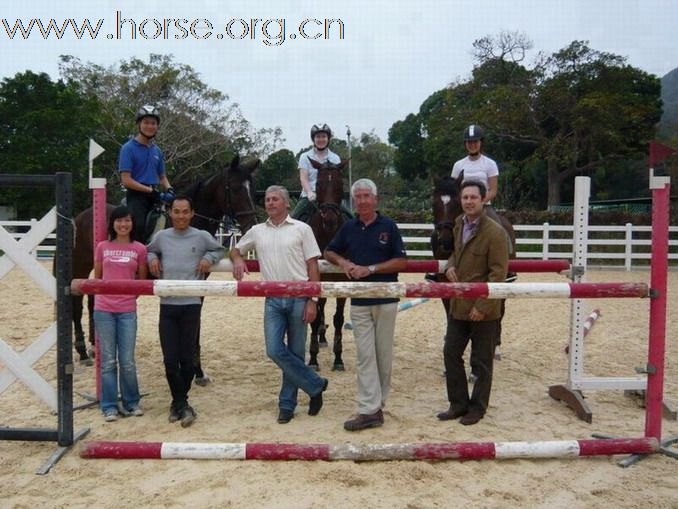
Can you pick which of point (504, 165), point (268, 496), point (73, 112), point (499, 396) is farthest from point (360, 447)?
point (504, 165)

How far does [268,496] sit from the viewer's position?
3.16m

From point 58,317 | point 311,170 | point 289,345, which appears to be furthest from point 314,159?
point 58,317

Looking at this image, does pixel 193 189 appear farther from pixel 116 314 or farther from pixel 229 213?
pixel 116 314

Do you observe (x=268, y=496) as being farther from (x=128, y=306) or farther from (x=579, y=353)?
(x=579, y=353)

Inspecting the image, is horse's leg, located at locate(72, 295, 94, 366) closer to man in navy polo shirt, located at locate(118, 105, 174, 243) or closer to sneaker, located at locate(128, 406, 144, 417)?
man in navy polo shirt, located at locate(118, 105, 174, 243)

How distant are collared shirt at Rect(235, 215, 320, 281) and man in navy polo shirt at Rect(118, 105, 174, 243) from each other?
5.64ft

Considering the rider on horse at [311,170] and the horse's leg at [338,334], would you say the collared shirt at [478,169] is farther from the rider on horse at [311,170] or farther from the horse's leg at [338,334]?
the horse's leg at [338,334]

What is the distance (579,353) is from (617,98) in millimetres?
27418

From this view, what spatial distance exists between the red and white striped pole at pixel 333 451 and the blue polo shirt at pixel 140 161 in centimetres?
287

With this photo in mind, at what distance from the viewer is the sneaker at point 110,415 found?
4.47 meters

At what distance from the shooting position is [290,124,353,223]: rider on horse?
21.6 feet

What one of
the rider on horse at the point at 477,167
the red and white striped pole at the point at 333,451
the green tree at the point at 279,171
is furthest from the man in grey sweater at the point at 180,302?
the green tree at the point at 279,171

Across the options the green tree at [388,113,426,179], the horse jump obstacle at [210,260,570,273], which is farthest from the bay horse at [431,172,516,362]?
the green tree at [388,113,426,179]

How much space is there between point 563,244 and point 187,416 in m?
18.2
